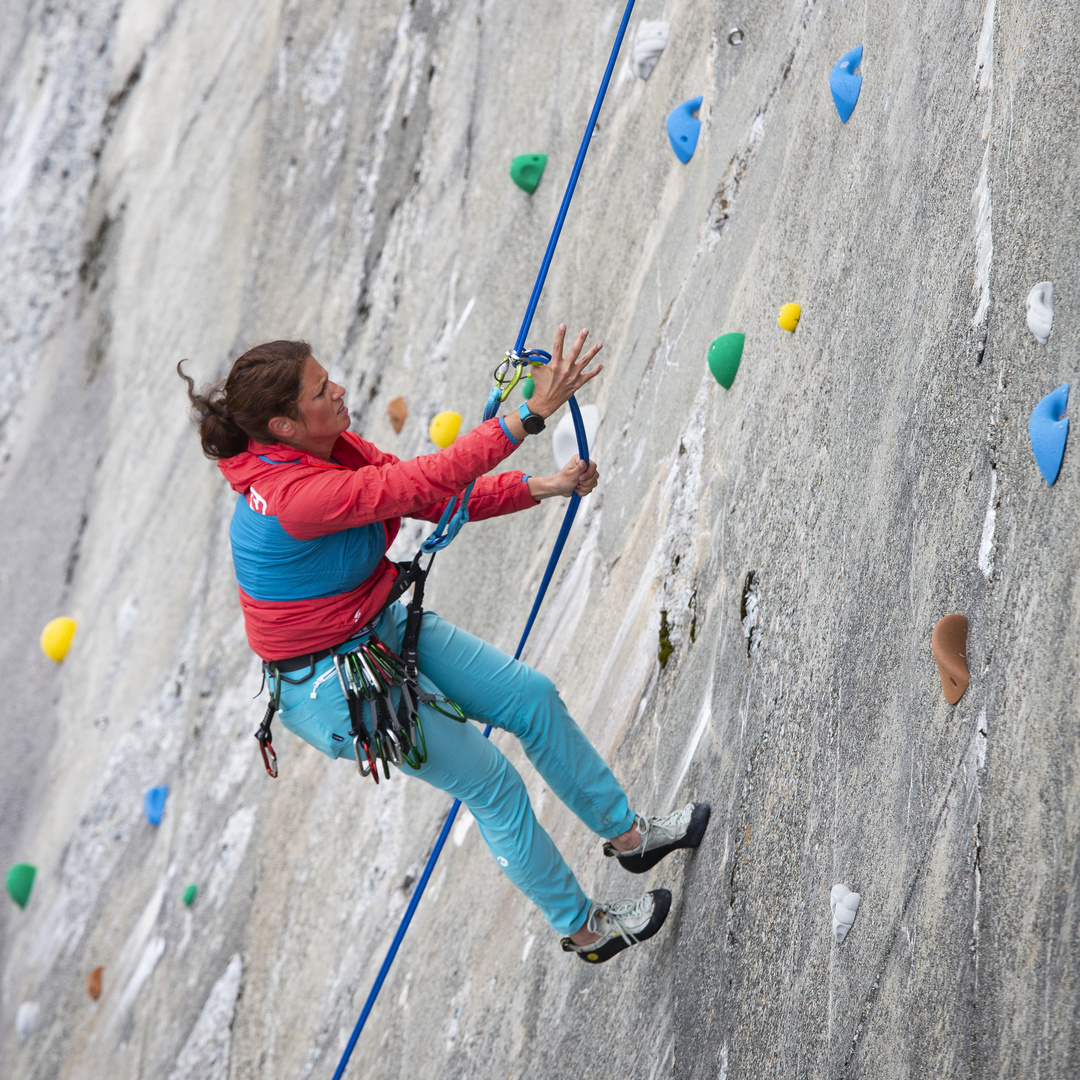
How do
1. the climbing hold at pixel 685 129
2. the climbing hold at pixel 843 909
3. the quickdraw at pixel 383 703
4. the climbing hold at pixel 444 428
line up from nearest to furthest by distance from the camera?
the climbing hold at pixel 843 909, the quickdraw at pixel 383 703, the climbing hold at pixel 685 129, the climbing hold at pixel 444 428

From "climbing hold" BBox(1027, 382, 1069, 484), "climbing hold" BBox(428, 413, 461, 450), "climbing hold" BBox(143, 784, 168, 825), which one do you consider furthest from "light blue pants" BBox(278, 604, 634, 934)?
"climbing hold" BBox(143, 784, 168, 825)

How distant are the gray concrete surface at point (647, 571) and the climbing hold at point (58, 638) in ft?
0.46

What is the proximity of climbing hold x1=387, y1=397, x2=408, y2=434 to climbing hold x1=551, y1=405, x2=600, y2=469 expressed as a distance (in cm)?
112

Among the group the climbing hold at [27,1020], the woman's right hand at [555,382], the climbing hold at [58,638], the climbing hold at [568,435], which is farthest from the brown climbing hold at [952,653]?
the climbing hold at [58,638]

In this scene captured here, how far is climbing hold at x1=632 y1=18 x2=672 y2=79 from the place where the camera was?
3.76m

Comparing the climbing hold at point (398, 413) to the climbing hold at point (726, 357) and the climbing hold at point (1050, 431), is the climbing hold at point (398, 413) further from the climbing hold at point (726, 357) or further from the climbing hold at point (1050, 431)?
the climbing hold at point (1050, 431)

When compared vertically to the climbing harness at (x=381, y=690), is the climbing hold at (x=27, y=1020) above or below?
below

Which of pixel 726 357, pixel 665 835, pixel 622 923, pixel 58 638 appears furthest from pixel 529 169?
pixel 58 638

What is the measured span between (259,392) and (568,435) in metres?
1.58

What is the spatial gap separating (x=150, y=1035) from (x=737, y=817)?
10.9ft

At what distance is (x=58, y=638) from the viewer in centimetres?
695

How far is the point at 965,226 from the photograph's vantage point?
2195mm

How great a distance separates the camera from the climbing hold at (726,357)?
297 cm

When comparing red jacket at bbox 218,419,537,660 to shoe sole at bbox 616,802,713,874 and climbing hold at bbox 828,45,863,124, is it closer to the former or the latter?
shoe sole at bbox 616,802,713,874
